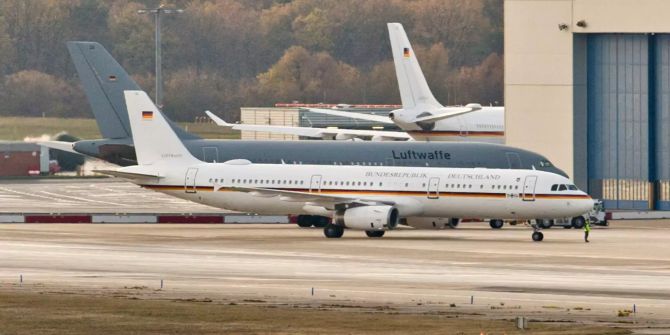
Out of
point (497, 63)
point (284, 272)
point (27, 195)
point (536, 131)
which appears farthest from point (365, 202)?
point (497, 63)

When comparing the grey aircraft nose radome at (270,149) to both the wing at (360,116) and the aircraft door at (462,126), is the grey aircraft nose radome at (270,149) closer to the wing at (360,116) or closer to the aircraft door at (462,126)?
the aircraft door at (462,126)

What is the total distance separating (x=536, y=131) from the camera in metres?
93.9

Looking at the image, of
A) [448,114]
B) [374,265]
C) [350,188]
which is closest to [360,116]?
[448,114]

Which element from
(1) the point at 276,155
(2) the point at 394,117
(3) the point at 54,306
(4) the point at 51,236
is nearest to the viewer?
(3) the point at 54,306

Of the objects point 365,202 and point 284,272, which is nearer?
point 284,272

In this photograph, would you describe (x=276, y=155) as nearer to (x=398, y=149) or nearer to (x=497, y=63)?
(x=398, y=149)

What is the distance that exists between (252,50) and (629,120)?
65.5 metres

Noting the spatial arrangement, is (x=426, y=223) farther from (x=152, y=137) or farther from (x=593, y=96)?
(x=593, y=96)

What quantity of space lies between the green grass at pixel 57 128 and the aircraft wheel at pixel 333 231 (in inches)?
2300

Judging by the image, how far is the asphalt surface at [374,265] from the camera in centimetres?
4491

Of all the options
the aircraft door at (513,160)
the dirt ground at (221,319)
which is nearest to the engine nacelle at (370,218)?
the aircraft door at (513,160)

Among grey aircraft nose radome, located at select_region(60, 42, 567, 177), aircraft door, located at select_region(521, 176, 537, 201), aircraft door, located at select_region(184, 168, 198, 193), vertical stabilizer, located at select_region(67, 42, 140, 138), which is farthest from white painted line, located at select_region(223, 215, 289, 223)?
aircraft door, located at select_region(521, 176, 537, 201)

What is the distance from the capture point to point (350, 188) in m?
72.9

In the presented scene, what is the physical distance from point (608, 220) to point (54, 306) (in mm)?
47387
